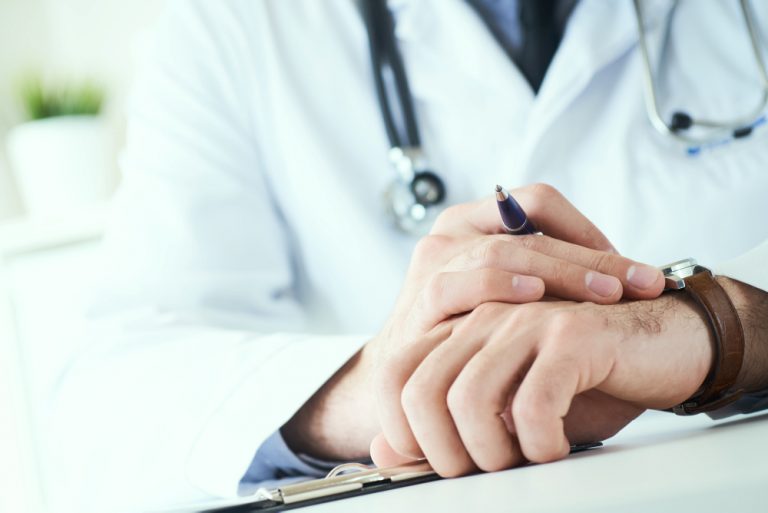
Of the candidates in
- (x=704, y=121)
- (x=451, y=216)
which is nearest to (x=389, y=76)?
(x=704, y=121)

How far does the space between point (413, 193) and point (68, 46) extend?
1.80 m

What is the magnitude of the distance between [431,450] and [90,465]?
0.47m

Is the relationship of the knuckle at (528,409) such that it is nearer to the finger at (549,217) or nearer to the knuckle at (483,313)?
the knuckle at (483,313)

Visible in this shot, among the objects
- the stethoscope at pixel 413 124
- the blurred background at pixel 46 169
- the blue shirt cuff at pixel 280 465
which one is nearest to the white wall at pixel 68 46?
the blurred background at pixel 46 169

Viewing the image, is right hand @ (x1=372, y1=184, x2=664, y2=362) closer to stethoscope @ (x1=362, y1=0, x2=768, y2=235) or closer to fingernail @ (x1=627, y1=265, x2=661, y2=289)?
fingernail @ (x1=627, y1=265, x2=661, y2=289)

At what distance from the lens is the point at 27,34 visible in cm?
242

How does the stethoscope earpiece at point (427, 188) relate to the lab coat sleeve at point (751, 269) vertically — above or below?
above

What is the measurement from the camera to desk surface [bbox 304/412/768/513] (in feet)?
0.85

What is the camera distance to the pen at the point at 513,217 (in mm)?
554

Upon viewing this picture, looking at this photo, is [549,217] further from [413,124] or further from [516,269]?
[413,124]

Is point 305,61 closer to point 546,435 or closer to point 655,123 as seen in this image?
point 655,123

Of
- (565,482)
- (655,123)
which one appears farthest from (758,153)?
(565,482)

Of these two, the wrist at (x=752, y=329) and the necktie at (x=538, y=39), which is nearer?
the wrist at (x=752, y=329)

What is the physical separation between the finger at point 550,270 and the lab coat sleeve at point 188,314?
18 centimetres
